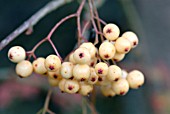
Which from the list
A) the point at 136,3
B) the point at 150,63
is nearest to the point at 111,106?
the point at 150,63

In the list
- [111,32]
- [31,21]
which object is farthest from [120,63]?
[111,32]

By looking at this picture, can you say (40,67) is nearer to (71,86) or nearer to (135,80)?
(71,86)

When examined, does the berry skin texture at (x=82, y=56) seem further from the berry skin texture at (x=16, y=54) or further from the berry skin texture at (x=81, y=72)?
the berry skin texture at (x=16, y=54)

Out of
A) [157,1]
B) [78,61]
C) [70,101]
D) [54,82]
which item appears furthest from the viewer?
[157,1]

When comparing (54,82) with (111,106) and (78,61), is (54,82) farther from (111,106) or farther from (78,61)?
(111,106)

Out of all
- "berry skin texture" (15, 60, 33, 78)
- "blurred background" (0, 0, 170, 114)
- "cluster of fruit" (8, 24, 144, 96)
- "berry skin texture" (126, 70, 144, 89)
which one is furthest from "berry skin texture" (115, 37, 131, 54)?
"blurred background" (0, 0, 170, 114)

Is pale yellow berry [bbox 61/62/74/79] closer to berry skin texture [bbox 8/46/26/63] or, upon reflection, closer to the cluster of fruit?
the cluster of fruit
